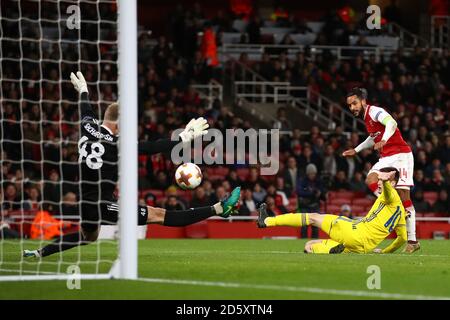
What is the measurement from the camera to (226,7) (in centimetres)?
3027

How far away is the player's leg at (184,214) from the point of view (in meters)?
11.6

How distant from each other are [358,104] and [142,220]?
308cm

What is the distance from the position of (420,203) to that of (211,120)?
4.66 metres

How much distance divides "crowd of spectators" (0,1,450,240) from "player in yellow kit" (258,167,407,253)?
6580 millimetres

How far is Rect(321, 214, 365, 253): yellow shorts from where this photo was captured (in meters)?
11.5

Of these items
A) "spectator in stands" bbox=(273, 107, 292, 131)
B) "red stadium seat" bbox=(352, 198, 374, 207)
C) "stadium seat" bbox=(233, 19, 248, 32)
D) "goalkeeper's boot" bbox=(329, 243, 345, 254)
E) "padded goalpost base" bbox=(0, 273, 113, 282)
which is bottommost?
"red stadium seat" bbox=(352, 198, 374, 207)

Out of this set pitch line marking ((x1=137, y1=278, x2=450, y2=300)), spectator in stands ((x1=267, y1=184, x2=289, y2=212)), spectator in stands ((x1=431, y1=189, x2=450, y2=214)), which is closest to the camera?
pitch line marking ((x1=137, y1=278, x2=450, y2=300))

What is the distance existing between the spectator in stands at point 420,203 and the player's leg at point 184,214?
393 inches

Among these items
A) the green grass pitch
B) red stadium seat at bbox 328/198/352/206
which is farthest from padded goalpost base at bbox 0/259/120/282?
red stadium seat at bbox 328/198/352/206

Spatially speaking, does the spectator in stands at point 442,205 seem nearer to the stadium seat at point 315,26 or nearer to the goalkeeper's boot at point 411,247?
the stadium seat at point 315,26

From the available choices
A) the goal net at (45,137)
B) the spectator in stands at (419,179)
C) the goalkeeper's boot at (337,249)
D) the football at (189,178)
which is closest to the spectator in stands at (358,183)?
the spectator in stands at (419,179)

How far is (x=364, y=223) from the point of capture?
37.9ft

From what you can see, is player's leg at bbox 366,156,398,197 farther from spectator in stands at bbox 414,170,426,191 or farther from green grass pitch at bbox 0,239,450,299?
spectator in stands at bbox 414,170,426,191
